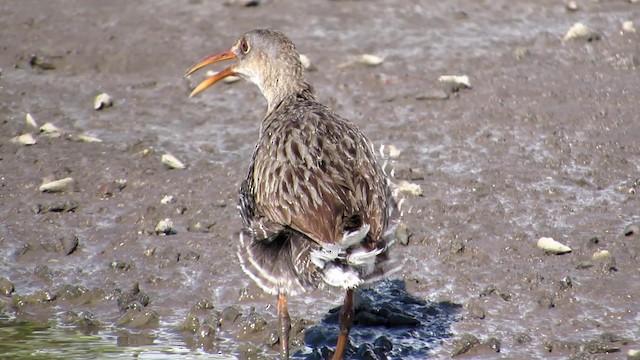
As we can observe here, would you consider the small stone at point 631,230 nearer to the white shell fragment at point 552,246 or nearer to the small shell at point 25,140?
the white shell fragment at point 552,246

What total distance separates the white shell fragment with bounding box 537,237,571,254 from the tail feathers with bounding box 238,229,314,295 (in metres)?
1.92

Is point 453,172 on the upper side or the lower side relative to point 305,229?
lower

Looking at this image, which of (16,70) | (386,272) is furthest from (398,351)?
(16,70)

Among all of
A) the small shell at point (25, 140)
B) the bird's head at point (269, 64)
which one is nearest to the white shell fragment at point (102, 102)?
the small shell at point (25, 140)

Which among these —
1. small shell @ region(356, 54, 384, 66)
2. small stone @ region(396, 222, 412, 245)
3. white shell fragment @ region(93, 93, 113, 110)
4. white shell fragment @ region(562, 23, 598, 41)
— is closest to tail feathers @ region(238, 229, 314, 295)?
small stone @ region(396, 222, 412, 245)

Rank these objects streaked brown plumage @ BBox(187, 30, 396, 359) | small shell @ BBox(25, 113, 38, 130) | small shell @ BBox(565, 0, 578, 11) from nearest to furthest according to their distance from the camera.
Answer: streaked brown plumage @ BBox(187, 30, 396, 359)
small shell @ BBox(25, 113, 38, 130)
small shell @ BBox(565, 0, 578, 11)

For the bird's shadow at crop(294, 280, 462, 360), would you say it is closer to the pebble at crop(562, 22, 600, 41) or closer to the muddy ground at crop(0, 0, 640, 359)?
the muddy ground at crop(0, 0, 640, 359)

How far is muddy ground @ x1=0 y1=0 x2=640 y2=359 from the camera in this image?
260 inches

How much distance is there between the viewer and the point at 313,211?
219 inches

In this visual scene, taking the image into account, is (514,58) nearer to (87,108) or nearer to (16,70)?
(87,108)

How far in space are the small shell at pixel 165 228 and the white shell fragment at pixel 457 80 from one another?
2.94 m

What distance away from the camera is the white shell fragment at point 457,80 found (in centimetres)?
941

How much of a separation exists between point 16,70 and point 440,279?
4.92 meters

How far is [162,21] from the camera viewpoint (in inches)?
428
